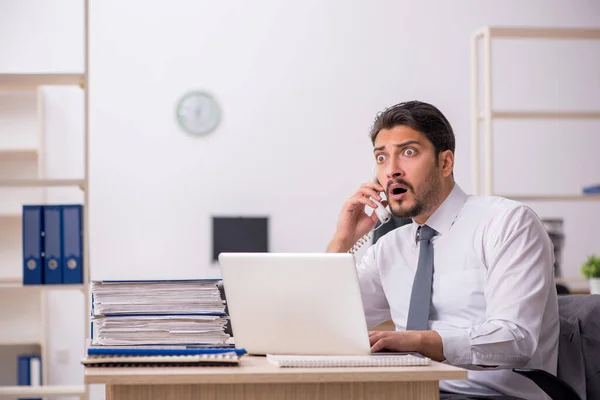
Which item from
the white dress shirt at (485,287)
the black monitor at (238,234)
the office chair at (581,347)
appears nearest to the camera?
the white dress shirt at (485,287)

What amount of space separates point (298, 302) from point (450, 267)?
740 millimetres

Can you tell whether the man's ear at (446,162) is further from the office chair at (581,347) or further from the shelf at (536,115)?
the shelf at (536,115)

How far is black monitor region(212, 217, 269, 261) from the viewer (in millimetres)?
5938

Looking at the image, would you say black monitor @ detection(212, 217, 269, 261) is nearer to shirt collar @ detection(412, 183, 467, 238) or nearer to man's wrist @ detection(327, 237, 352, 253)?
Answer: man's wrist @ detection(327, 237, 352, 253)

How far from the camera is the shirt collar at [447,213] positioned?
2254 millimetres

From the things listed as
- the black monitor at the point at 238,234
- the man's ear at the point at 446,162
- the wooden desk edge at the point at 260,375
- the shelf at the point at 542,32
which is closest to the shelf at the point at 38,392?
the man's ear at the point at 446,162

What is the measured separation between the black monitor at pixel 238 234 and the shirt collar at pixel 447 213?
3.71 meters

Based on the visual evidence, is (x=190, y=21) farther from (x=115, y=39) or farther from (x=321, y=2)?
(x=321, y=2)

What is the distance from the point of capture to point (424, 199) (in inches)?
88.6

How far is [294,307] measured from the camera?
5.06 ft

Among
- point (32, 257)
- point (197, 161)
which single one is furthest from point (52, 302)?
point (32, 257)

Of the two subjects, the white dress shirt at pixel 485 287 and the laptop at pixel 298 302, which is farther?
the white dress shirt at pixel 485 287

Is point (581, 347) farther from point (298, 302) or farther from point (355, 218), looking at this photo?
point (298, 302)

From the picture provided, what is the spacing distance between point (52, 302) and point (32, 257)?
2.56 meters
